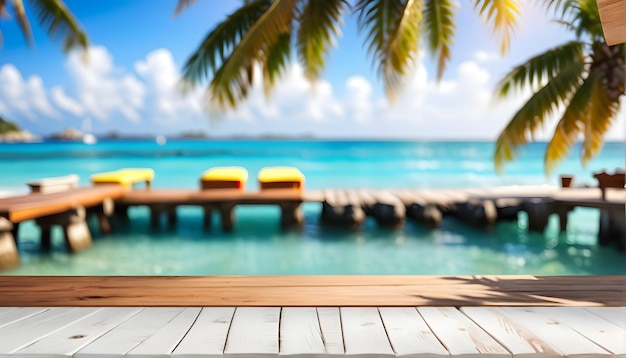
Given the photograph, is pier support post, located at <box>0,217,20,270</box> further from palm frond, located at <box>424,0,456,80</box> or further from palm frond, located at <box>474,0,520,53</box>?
palm frond, located at <box>474,0,520,53</box>

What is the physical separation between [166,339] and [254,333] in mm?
273

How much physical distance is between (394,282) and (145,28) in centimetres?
2904

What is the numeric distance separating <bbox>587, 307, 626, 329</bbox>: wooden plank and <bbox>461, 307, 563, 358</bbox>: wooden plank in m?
0.33

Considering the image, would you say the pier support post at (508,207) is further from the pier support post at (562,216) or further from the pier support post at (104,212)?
the pier support post at (104,212)

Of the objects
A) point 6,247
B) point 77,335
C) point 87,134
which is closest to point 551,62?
point 77,335

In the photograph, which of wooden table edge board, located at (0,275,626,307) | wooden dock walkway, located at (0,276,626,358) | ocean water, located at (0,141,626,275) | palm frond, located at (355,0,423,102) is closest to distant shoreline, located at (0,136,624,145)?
ocean water, located at (0,141,626,275)

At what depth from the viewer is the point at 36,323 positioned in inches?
66.4

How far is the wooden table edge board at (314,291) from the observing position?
1.89m

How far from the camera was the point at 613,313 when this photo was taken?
1761 mm

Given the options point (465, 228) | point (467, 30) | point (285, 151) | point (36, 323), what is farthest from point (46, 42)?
point (36, 323)

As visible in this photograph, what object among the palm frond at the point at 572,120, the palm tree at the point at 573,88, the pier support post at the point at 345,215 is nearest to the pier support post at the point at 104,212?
the pier support post at the point at 345,215

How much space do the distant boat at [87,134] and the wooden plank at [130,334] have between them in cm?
3529

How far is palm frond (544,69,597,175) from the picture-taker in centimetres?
572

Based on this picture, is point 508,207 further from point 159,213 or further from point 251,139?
point 251,139
